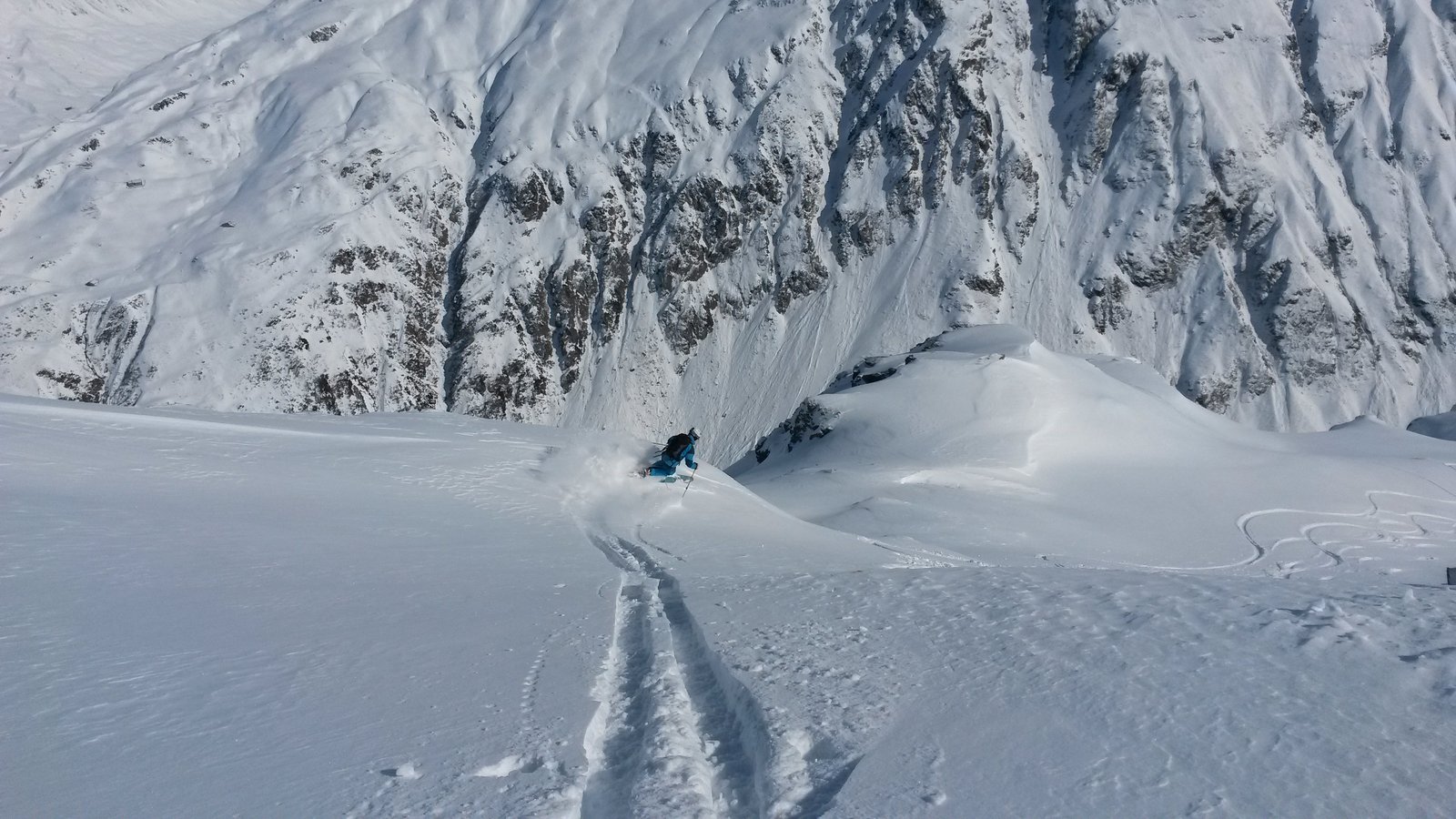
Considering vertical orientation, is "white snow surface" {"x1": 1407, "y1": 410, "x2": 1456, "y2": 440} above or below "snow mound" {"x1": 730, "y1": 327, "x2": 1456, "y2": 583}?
above

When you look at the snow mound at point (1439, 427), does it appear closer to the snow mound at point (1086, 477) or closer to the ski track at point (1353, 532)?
the snow mound at point (1086, 477)

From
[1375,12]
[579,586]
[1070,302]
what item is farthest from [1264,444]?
[1375,12]

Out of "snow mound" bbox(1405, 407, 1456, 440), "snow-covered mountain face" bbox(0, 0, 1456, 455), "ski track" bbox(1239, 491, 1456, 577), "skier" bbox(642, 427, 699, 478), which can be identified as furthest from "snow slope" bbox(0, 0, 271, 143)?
"snow mound" bbox(1405, 407, 1456, 440)

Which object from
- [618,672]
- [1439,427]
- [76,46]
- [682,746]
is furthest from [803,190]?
[682,746]

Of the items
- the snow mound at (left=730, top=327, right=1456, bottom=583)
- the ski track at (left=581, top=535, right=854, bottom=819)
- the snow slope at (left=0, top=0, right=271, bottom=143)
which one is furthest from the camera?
the snow slope at (left=0, top=0, right=271, bottom=143)

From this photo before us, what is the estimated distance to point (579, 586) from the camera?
26.0 ft

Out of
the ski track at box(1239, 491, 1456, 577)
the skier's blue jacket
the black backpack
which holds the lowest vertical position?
the ski track at box(1239, 491, 1456, 577)

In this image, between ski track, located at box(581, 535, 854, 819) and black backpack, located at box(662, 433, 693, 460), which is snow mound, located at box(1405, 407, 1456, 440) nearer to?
black backpack, located at box(662, 433, 693, 460)

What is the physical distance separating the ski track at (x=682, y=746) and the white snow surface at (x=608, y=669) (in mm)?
20

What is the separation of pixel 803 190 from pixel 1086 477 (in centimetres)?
6434

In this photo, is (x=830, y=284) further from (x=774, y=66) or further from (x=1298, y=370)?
(x=1298, y=370)

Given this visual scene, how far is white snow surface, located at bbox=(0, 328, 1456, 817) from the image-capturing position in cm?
377

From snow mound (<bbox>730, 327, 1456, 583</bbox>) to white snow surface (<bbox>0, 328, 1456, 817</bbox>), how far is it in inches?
311

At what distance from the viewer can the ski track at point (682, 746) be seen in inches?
153
